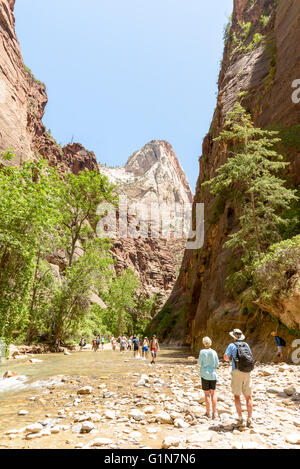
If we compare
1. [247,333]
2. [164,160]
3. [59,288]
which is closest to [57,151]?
[59,288]

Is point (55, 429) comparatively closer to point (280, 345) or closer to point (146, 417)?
point (146, 417)

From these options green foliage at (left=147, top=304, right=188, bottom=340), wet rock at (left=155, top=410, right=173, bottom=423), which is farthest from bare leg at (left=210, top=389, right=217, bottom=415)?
green foliage at (left=147, top=304, right=188, bottom=340)

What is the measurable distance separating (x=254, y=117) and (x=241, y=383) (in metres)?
25.5

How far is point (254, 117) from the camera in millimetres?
25281

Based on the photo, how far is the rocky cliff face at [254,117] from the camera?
56.0 ft

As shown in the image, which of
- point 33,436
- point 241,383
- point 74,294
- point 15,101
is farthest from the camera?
point 15,101

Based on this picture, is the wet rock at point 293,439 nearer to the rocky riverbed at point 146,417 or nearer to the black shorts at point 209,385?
the rocky riverbed at point 146,417

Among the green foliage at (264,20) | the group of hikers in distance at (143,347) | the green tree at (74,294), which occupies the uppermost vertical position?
the green foliage at (264,20)

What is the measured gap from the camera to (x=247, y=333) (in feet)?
47.0

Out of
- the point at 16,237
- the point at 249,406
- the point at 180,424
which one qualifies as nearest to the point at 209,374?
the point at 249,406

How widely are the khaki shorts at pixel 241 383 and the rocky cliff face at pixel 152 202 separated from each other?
79.2 meters

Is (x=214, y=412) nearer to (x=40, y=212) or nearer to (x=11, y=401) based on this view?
(x=11, y=401)

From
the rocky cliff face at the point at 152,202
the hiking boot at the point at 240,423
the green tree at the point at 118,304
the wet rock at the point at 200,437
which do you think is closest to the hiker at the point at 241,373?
the hiking boot at the point at 240,423
